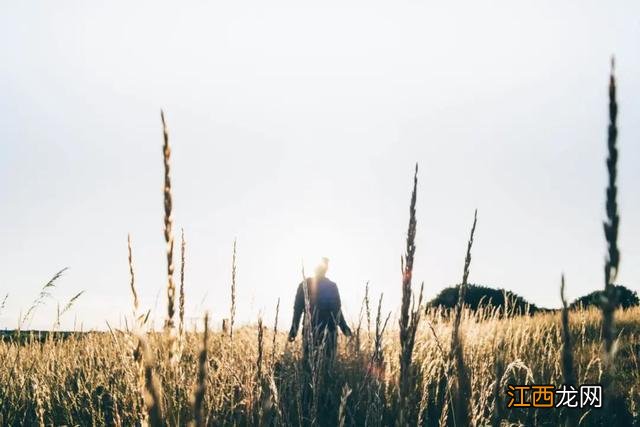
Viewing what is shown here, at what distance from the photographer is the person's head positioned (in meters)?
7.97

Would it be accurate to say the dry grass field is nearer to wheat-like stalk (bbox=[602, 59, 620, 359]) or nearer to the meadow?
the meadow

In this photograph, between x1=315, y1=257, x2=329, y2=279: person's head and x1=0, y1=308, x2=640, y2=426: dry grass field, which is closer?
x1=0, y1=308, x2=640, y2=426: dry grass field

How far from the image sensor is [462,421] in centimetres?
91

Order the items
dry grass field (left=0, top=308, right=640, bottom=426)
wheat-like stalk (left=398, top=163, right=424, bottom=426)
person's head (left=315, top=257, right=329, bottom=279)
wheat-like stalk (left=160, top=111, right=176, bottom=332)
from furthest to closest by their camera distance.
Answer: person's head (left=315, top=257, right=329, bottom=279), dry grass field (left=0, top=308, right=640, bottom=426), wheat-like stalk (left=398, top=163, right=424, bottom=426), wheat-like stalk (left=160, top=111, right=176, bottom=332)

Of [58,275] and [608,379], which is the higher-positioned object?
[58,275]

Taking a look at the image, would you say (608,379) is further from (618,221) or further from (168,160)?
(168,160)

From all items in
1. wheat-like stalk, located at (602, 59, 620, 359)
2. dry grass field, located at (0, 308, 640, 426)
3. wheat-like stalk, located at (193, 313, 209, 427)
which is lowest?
dry grass field, located at (0, 308, 640, 426)

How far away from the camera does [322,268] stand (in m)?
8.01

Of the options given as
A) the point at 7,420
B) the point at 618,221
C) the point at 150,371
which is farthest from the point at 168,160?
the point at 7,420

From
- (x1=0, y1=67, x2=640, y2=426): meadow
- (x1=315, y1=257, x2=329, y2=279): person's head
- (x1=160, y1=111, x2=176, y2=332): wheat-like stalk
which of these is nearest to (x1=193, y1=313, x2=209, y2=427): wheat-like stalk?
(x1=0, y1=67, x2=640, y2=426): meadow

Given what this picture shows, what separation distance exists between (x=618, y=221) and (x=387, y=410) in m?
4.05

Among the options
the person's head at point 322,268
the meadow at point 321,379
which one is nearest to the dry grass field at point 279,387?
the meadow at point 321,379

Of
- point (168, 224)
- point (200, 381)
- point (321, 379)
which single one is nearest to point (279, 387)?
point (321, 379)

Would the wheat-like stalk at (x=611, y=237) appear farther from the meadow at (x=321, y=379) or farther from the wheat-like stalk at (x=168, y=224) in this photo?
the wheat-like stalk at (x=168, y=224)
